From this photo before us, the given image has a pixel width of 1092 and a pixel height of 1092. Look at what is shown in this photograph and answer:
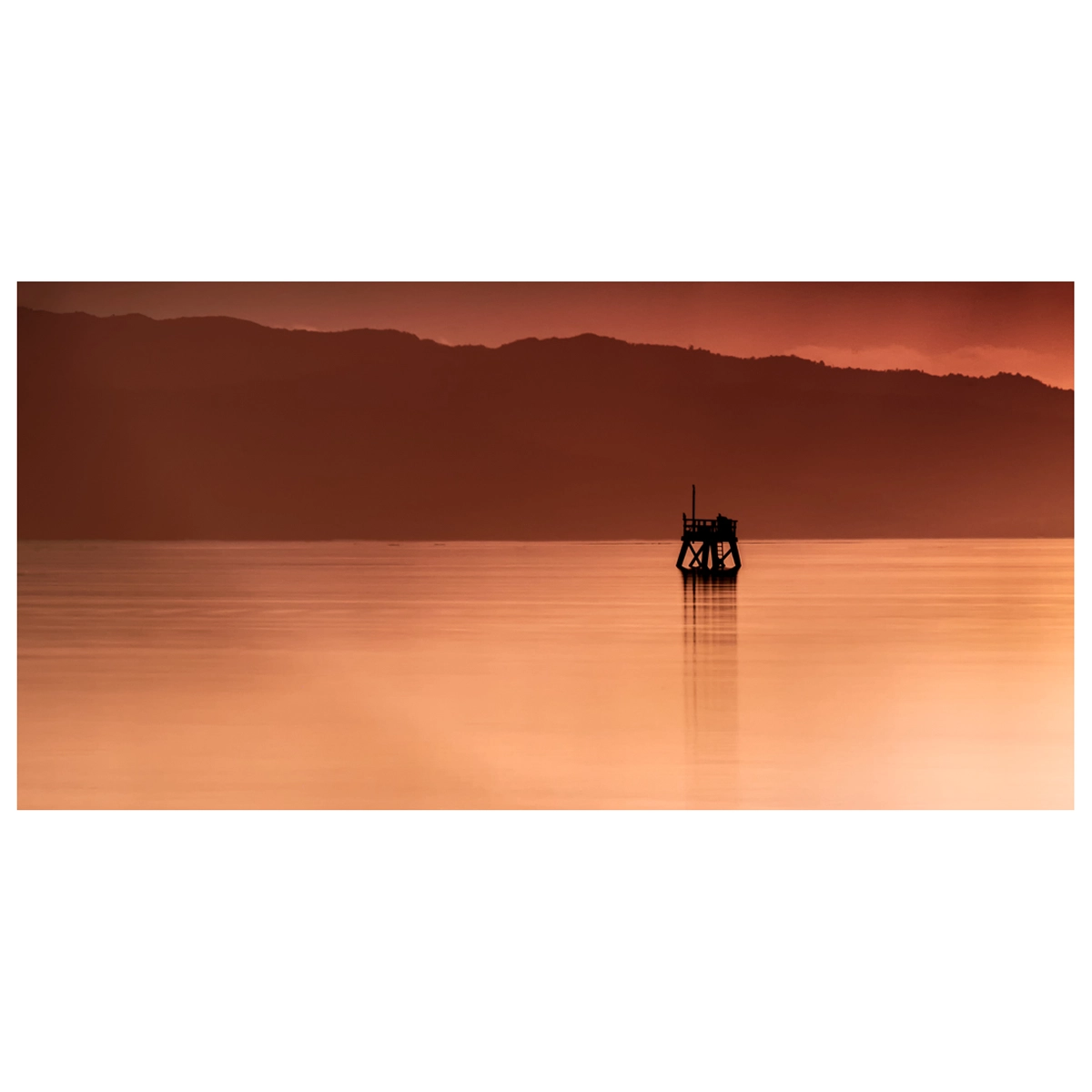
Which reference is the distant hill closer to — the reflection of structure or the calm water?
the calm water

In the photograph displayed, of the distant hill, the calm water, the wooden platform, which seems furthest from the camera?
the wooden platform

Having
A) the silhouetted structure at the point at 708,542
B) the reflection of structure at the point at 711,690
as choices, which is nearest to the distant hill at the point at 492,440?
the silhouetted structure at the point at 708,542

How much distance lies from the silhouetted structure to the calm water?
75mm

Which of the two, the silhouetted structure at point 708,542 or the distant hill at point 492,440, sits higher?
the distant hill at point 492,440

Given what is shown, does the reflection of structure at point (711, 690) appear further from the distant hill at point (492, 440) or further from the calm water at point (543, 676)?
the distant hill at point (492, 440)

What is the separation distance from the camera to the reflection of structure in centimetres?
397

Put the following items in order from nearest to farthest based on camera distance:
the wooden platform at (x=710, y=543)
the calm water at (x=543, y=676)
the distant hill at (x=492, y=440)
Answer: the calm water at (x=543, y=676), the distant hill at (x=492, y=440), the wooden platform at (x=710, y=543)

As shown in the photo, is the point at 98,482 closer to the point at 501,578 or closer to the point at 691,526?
the point at 501,578

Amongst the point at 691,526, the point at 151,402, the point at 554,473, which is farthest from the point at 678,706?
the point at 151,402

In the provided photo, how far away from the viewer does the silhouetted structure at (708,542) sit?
4.38 metres

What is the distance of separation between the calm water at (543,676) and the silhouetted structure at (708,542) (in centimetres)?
7

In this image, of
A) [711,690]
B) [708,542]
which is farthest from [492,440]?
[711,690]

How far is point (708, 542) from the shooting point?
14.6 feet

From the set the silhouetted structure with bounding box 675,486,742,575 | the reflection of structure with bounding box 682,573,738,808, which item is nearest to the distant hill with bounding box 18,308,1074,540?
the silhouetted structure with bounding box 675,486,742,575
